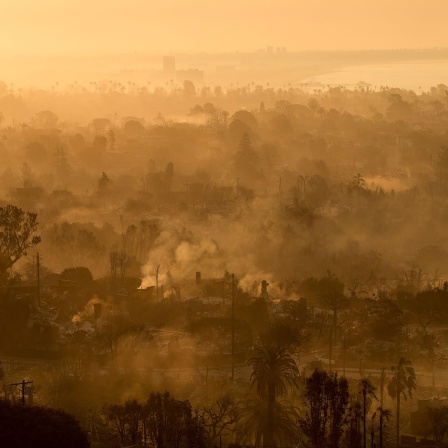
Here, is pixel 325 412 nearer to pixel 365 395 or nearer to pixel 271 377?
pixel 365 395

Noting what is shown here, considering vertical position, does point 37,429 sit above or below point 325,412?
above

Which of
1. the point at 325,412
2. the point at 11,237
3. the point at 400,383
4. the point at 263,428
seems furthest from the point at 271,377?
the point at 11,237

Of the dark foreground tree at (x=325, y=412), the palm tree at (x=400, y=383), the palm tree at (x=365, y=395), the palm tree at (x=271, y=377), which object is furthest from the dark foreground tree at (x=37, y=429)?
the palm tree at (x=400, y=383)

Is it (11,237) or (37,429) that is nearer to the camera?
(37,429)

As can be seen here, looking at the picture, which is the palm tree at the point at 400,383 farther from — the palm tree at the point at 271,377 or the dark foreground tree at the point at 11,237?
the dark foreground tree at the point at 11,237

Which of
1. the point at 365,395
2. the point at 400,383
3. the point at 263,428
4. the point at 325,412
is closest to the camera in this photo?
the point at 325,412

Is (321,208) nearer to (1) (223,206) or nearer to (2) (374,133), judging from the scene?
(1) (223,206)

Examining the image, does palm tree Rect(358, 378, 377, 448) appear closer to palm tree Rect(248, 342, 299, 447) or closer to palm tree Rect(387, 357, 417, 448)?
palm tree Rect(387, 357, 417, 448)

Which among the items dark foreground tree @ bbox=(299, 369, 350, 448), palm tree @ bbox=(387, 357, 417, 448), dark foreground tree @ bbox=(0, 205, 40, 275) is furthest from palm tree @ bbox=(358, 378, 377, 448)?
dark foreground tree @ bbox=(0, 205, 40, 275)
